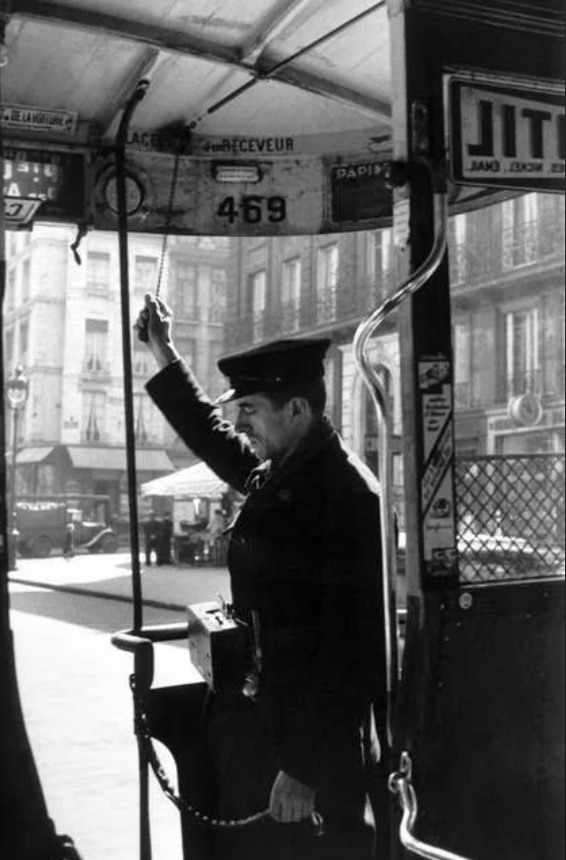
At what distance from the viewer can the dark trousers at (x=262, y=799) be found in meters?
2.53

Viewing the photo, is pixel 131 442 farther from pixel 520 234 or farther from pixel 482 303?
pixel 482 303

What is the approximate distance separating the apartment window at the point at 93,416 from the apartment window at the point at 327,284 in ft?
76.3

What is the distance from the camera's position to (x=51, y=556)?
121ft

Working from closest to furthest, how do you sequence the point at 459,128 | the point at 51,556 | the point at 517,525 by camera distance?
the point at 459,128
the point at 517,525
the point at 51,556

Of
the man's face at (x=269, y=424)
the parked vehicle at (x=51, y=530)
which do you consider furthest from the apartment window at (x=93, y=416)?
the man's face at (x=269, y=424)

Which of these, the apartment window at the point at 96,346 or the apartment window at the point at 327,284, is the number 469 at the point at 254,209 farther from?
the apartment window at the point at 96,346

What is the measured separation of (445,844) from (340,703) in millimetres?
518

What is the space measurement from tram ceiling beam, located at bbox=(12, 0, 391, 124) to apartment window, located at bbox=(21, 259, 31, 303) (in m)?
43.8

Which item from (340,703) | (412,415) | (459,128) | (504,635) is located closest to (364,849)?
(340,703)

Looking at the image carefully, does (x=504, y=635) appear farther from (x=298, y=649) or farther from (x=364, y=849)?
(x=364, y=849)

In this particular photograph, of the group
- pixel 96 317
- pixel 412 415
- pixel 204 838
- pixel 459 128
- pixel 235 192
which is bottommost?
pixel 204 838

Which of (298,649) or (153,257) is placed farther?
(153,257)

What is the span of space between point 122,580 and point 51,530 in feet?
39.4

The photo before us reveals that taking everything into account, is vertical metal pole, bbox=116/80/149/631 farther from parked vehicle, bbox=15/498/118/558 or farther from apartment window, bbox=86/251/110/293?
apartment window, bbox=86/251/110/293
